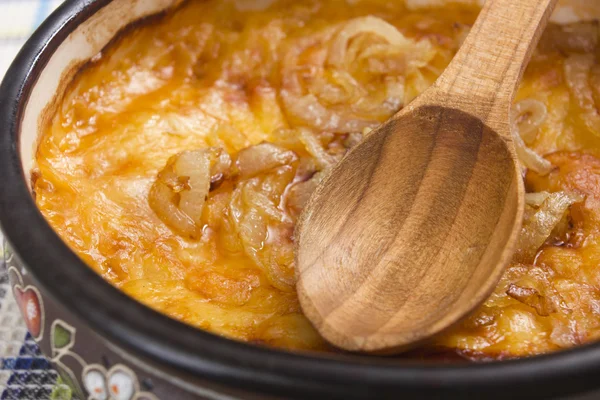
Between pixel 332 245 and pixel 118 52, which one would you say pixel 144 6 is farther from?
pixel 332 245

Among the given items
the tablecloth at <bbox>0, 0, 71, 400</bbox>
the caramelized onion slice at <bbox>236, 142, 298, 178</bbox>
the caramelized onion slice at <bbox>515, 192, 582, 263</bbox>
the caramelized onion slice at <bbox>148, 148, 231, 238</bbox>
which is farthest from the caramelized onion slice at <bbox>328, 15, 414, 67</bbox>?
the tablecloth at <bbox>0, 0, 71, 400</bbox>

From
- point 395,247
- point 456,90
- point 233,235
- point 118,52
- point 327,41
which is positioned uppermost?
point 118,52

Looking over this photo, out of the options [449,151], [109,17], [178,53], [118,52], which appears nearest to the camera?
[449,151]

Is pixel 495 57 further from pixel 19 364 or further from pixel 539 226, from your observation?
pixel 19 364

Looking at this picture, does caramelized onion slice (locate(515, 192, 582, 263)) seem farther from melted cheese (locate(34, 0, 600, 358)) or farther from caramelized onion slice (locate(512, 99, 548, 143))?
caramelized onion slice (locate(512, 99, 548, 143))

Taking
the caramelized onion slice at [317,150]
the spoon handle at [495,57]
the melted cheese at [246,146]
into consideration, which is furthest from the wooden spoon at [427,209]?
the caramelized onion slice at [317,150]

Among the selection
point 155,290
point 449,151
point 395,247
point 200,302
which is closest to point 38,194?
point 155,290
